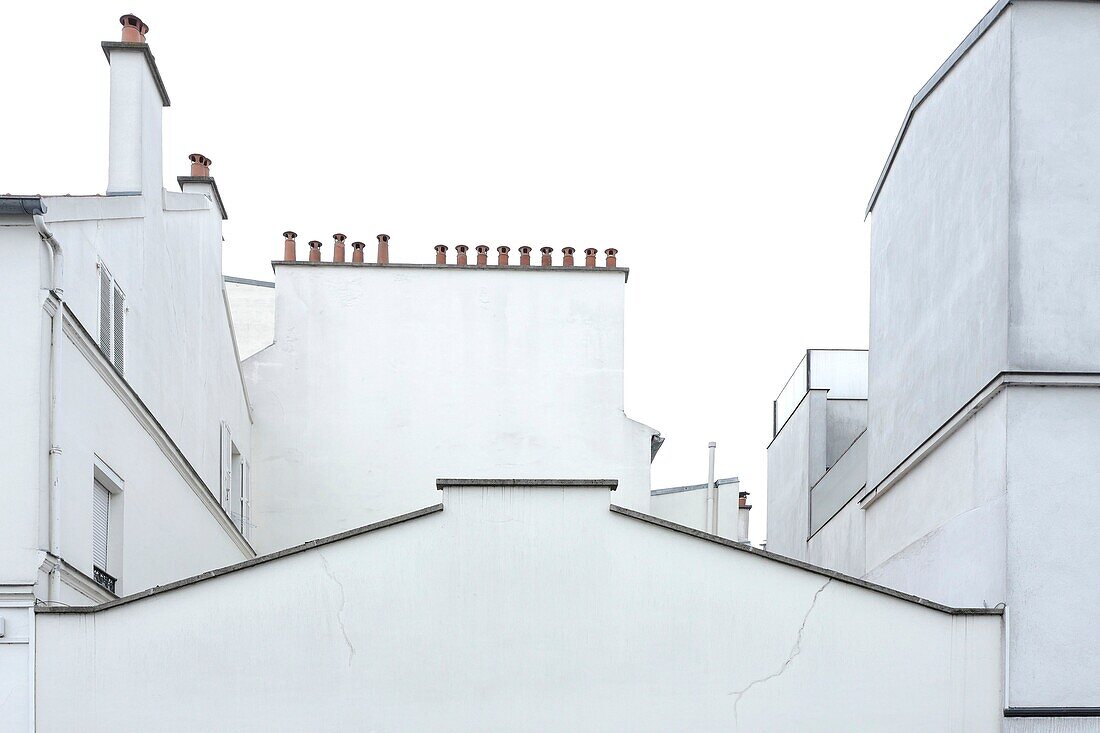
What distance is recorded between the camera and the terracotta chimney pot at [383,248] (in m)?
22.8

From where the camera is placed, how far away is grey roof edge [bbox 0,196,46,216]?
10.6m

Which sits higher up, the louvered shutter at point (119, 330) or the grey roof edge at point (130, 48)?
the grey roof edge at point (130, 48)

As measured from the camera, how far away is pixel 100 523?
498 inches

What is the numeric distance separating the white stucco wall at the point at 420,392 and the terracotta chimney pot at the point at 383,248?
282 mm

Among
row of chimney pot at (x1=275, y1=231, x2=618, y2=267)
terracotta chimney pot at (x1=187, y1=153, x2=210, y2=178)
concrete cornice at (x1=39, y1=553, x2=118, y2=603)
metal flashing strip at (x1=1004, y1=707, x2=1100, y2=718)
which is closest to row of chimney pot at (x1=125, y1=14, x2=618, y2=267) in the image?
row of chimney pot at (x1=275, y1=231, x2=618, y2=267)

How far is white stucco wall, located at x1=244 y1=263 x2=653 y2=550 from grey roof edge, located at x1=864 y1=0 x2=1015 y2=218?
248 inches

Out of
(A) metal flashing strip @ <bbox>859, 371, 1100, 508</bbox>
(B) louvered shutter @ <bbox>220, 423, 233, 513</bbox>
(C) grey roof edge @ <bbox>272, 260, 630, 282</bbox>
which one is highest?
(C) grey roof edge @ <bbox>272, 260, 630, 282</bbox>

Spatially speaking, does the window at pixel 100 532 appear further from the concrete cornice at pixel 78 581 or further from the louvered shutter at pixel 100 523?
the concrete cornice at pixel 78 581

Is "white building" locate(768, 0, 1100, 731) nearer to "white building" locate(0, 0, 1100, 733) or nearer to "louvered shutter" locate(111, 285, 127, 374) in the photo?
Answer: "white building" locate(0, 0, 1100, 733)

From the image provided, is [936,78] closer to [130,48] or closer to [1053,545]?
[1053,545]

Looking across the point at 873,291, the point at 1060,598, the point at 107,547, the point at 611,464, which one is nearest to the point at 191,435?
the point at 107,547

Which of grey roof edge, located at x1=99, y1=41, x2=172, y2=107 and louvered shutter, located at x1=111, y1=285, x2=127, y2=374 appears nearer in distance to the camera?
louvered shutter, located at x1=111, y1=285, x2=127, y2=374

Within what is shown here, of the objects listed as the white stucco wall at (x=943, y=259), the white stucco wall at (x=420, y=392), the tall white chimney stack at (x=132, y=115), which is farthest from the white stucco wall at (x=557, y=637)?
the white stucco wall at (x=420, y=392)

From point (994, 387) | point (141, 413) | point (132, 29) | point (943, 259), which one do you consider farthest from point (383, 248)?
point (994, 387)
